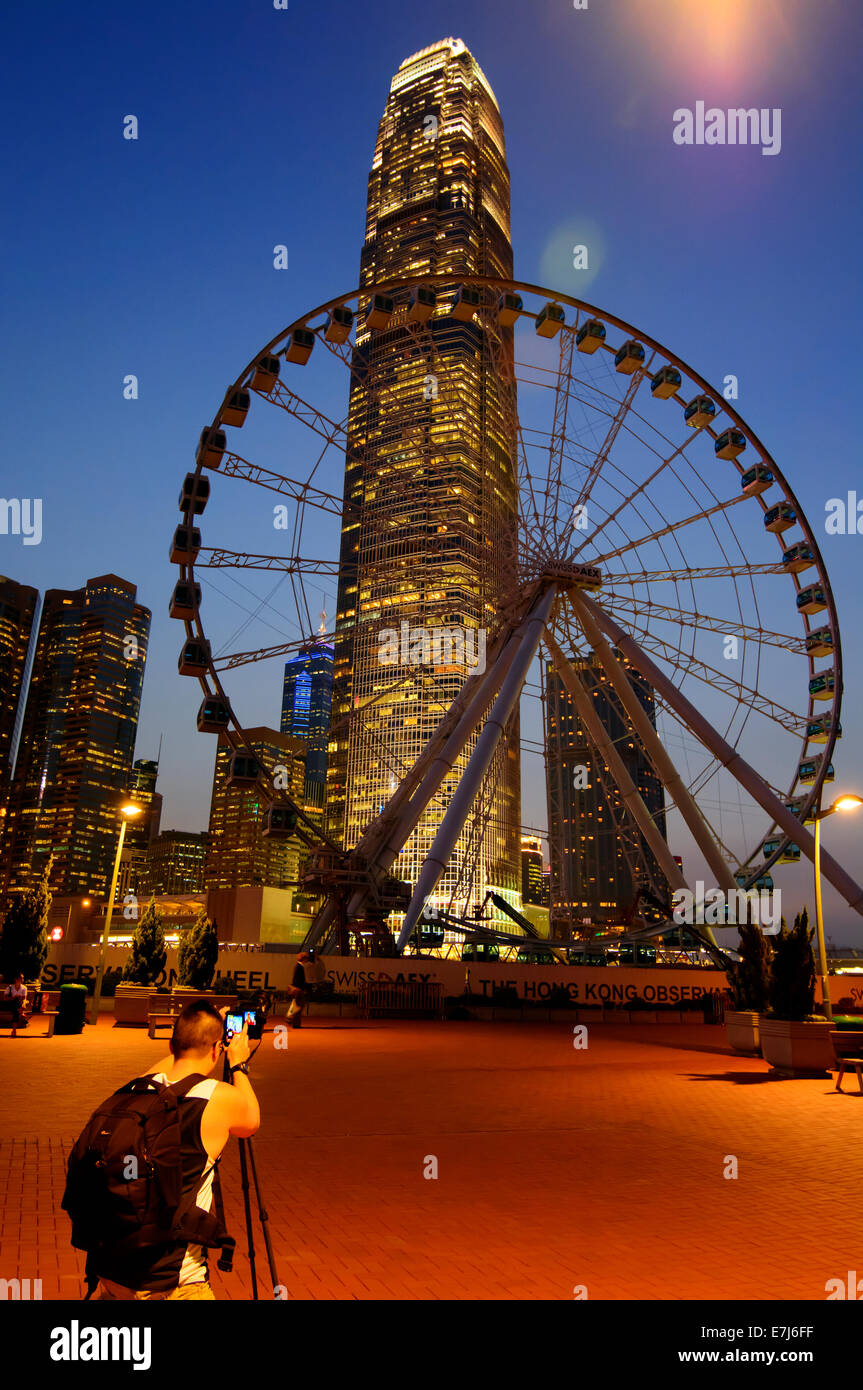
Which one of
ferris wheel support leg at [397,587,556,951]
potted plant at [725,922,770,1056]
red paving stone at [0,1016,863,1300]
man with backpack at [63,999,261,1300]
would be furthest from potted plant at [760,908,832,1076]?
man with backpack at [63,999,261,1300]

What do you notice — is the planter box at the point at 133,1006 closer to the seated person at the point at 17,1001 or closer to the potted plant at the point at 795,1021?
the seated person at the point at 17,1001

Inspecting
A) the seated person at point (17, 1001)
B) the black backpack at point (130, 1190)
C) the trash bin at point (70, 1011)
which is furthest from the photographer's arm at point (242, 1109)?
the seated person at point (17, 1001)

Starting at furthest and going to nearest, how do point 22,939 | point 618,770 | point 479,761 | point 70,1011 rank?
point 618,770 < point 479,761 < point 22,939 < point 70,1011

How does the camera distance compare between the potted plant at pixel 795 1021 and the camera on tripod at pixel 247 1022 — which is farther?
the potted plant at pixel 795 1021

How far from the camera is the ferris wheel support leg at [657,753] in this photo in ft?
104

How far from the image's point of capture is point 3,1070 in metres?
12.9

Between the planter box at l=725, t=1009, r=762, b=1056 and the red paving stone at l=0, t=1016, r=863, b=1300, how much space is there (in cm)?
302

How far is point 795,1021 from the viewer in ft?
49.6

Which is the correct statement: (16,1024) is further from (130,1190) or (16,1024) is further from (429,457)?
(429,457)

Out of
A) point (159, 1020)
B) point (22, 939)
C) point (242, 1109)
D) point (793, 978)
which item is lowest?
point (159, 1020)

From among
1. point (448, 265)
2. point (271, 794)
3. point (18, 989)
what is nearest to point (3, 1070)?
point (18, 989)

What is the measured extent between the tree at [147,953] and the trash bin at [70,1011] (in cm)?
337

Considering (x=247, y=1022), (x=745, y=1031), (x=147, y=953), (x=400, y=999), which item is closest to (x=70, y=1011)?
(x=147, y=953)

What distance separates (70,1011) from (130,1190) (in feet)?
59.0
